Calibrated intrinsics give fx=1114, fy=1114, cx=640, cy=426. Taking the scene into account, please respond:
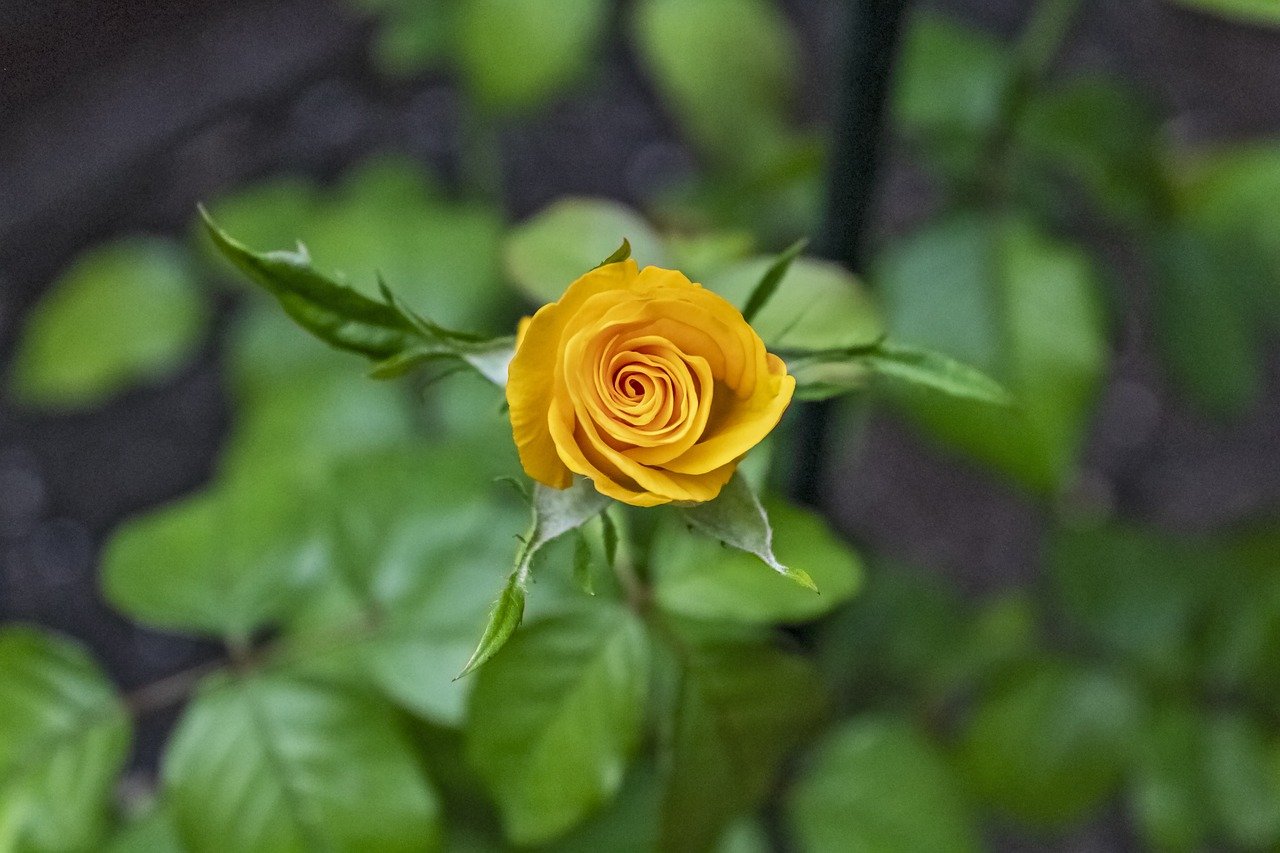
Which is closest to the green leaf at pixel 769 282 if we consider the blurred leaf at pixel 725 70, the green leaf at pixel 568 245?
A: the green leaf at pixel 568 245

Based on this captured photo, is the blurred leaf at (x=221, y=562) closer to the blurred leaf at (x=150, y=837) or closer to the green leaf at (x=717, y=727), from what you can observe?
the blurred leaf at (x=150, y=837)

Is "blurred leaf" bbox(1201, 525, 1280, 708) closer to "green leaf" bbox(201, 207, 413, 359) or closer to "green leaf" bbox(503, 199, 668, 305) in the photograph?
"green leaf" bbox(503, 199, 668, 305)

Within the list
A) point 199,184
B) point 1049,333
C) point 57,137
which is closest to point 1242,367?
point 1049,333

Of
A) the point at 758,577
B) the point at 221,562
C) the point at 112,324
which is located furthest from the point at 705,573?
the point at 112,324

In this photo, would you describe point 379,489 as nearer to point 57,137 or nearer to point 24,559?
point 24,559

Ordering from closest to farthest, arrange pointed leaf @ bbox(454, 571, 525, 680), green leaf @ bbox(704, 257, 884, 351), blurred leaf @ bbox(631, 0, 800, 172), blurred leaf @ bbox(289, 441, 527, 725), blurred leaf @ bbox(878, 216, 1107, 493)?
pointed leaf @ bbox(454, 571, 525, 680) < green leaf @ bbox(704, 257, 884, 351) < blurred leaf @ bbox(289, 441, 527, 725) < blurred leaf @ bbox(878, 216, 1107, 493) < blurred leaf @ bbox(631, 0, 800, 172)

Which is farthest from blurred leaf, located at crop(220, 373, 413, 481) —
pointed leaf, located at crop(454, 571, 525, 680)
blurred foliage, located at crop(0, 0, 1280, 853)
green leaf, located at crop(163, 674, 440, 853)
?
pointed leaf, located at crop(454, 571, 525, 680)
